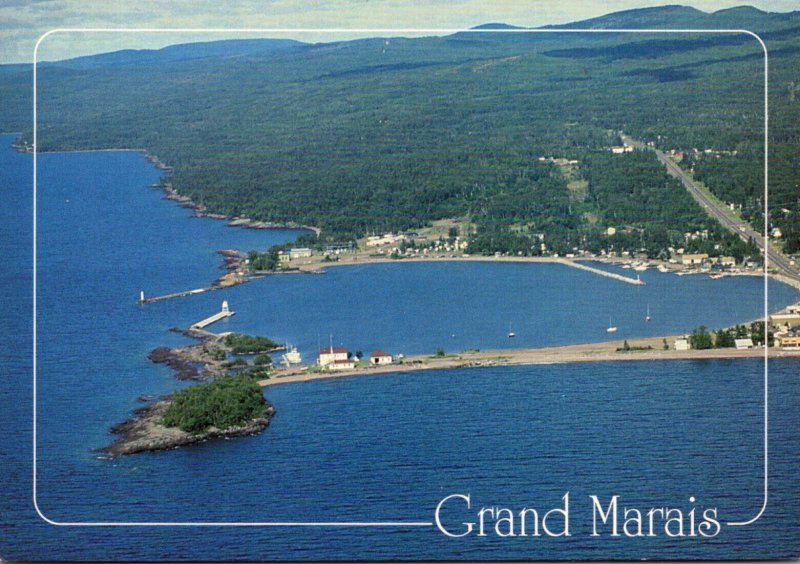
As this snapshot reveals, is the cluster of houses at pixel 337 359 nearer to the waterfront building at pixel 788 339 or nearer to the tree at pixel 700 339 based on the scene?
the tree at pixel 700 339

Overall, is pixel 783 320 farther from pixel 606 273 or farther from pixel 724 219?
pixel 606 273

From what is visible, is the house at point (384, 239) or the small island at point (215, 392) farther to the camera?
the house at point (384, 239)

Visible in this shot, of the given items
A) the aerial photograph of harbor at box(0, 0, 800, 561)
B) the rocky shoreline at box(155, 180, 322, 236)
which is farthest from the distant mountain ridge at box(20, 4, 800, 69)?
the rocky shoreline at box(155, 180, 322, 236)

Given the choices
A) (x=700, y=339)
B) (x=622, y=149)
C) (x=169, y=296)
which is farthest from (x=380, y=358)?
(x=622, y=149)

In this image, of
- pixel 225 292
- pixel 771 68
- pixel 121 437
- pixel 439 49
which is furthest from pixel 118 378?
pixel 771 68

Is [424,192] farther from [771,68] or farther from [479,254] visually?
[771,68]

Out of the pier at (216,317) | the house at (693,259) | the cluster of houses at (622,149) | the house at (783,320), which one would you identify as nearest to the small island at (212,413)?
the pier at (216,317)

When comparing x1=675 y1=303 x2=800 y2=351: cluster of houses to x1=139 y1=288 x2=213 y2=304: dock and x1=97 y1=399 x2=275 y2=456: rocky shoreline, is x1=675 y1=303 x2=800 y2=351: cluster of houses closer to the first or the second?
x1=97 y1=399 x2=275 y2=456: rocky shoreline
